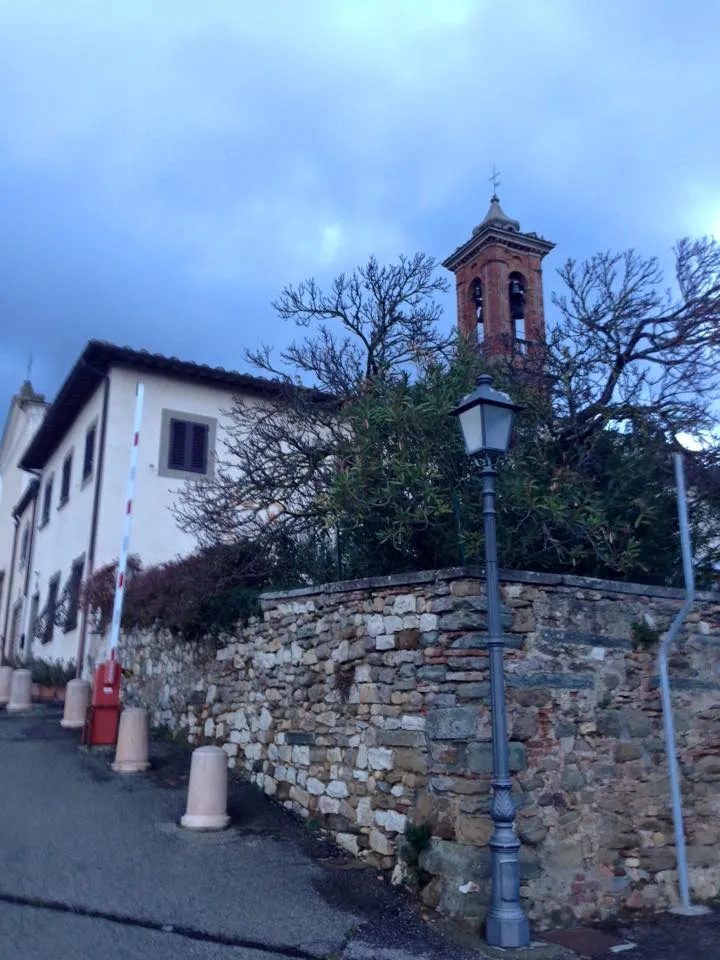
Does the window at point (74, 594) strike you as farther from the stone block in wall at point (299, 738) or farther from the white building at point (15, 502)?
the stone block in wall at point (299, 738)

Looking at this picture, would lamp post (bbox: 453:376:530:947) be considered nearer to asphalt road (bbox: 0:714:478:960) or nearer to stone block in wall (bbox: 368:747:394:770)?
asphalt road (bbox: 0:714:478:960)

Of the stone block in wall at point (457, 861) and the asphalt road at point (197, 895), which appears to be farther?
the stone block in wall at point (457, 861)

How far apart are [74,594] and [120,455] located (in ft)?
9.71

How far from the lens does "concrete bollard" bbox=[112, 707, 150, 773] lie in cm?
956

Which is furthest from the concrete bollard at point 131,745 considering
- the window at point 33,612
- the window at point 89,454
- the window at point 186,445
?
the window at point 33,612

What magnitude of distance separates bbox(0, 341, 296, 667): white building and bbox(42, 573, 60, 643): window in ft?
0.08

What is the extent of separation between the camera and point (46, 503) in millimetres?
21531

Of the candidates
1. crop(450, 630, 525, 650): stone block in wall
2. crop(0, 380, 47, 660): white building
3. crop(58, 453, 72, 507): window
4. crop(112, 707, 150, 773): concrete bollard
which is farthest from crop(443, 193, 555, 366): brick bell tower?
crop(450, 630, 525, 650): stone block in wall

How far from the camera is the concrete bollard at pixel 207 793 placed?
7.63 meters

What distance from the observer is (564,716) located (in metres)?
6.63

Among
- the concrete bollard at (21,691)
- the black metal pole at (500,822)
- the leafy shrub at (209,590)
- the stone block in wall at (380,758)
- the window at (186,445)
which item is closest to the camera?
the black metal pole at (500,822)

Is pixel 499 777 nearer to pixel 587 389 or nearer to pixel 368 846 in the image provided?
pixel 368 846

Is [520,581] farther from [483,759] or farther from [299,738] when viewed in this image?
[299,738]

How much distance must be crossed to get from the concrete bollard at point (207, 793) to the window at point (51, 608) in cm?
1162
